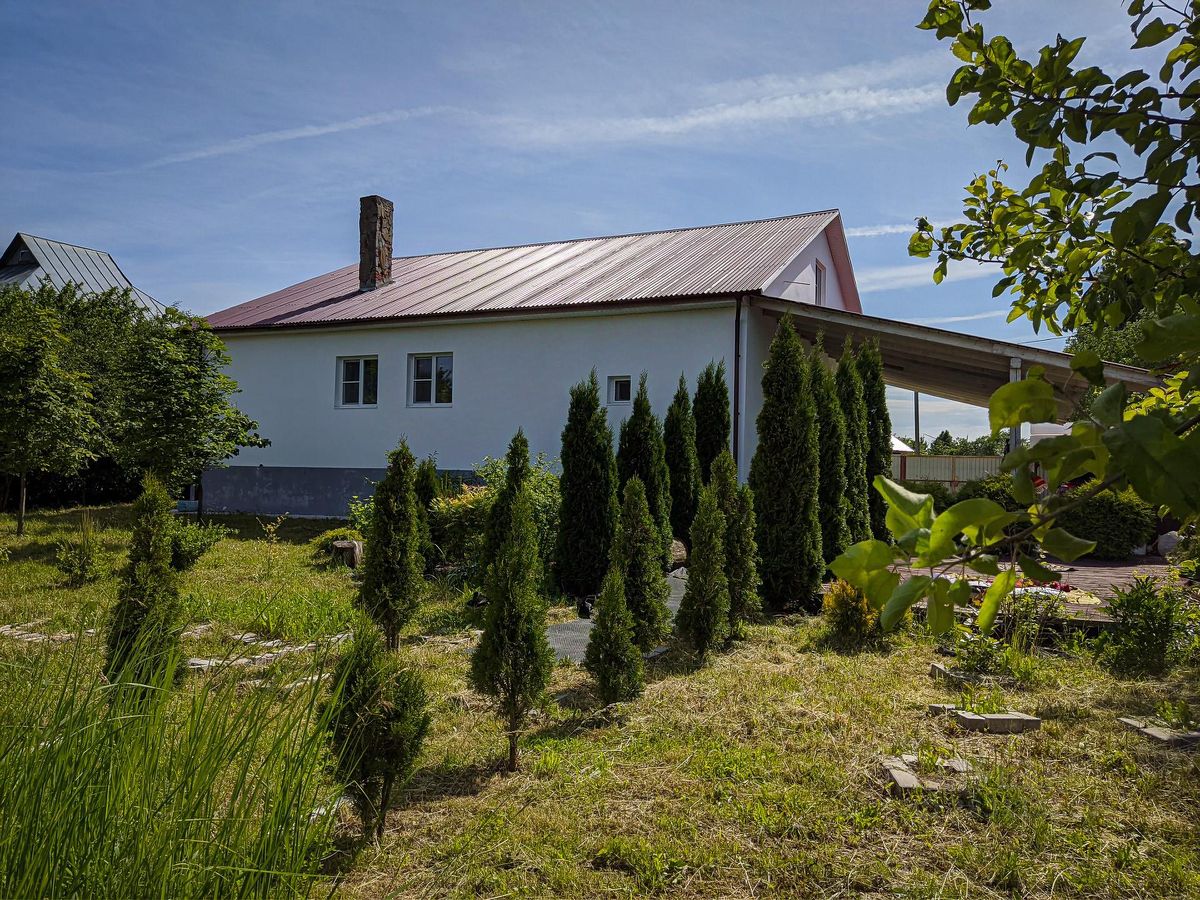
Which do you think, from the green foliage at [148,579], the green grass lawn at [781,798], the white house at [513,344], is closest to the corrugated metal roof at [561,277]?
the white house at [513,344]

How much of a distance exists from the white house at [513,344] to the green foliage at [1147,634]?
6.77m

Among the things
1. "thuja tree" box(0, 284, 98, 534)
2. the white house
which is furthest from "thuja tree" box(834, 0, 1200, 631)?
"thuja tree" box(0, 284, 98, 534)

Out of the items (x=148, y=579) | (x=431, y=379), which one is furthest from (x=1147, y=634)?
(x=431, y=379)

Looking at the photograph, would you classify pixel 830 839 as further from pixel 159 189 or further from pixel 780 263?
pixel 780 263

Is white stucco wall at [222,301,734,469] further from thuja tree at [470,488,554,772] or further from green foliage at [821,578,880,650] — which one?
thuja tree at [470,488,554,772]

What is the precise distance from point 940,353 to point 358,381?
1247 cm

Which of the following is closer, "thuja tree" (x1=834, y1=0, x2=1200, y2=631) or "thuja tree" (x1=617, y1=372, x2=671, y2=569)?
"thuja tree" (x1=834, y1=0, x2=1200, y2=631)

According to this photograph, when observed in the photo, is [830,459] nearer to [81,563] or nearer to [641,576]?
[641,576]

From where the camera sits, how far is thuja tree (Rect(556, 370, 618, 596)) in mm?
10000

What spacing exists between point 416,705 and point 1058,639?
5.90 meters

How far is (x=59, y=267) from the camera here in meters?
30.4

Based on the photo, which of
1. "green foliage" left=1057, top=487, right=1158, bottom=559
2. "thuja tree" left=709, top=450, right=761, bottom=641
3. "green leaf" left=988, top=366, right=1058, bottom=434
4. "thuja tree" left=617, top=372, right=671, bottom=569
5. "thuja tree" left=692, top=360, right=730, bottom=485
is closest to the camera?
"green leaf" left=988, top=366, right=1058, bottom=434

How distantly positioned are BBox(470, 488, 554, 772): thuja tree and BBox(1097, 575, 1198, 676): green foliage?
4.68m

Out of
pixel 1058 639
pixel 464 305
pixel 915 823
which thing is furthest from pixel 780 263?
pixel 915 823
